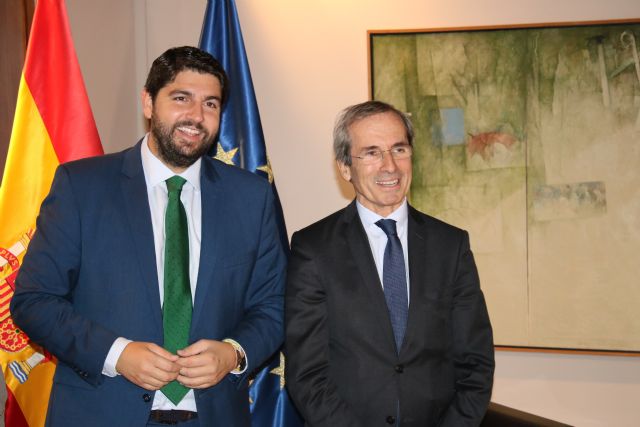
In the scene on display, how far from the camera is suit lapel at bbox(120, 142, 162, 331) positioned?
179 cm

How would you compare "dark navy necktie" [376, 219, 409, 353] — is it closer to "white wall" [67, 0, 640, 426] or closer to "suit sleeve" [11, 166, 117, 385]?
"suit sleeve" [11, 166, 117, 385]

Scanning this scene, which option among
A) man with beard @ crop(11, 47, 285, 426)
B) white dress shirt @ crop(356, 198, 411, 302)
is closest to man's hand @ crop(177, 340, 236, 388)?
man with beard @ crop(11, 47, 285, 426)

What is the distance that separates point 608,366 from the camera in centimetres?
316

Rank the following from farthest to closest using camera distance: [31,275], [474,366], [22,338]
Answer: [22,338] → [474,366] → [31,275]

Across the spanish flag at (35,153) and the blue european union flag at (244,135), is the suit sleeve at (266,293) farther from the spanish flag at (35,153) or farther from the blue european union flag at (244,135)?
the spanish flag at (35,153)

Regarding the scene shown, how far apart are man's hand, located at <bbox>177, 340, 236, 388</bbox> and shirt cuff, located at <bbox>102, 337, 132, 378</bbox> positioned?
16 cm

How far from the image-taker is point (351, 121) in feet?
6.73

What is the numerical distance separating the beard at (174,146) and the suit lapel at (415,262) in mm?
710

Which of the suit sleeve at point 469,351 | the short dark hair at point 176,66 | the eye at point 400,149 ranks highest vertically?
the short dark hair at point 176,66

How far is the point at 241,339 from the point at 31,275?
0.61m

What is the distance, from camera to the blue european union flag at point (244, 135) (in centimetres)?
268

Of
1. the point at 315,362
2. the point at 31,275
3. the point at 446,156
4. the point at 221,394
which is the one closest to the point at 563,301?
the point at 446,156

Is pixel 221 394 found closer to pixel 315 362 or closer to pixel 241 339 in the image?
pixel 241 339

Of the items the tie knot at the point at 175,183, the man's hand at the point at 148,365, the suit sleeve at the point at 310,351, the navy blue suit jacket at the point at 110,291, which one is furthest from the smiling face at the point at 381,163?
the man's hand at the point at 148,365
